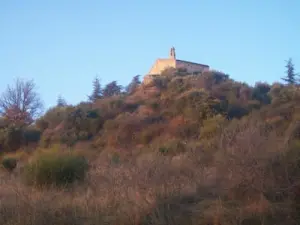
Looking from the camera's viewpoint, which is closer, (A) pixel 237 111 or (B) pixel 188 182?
(B) pixel 188 182

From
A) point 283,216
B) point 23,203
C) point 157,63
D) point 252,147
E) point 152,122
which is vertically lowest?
point 283,216

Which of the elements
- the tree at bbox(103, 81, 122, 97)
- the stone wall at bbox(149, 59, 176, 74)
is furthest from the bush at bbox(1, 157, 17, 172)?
the stone wall at bbox(149, 59, 176, 74)

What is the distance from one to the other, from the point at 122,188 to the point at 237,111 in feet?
72.2

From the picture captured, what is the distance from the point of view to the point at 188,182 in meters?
9.59

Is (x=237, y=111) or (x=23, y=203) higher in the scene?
(x=237, y=111)

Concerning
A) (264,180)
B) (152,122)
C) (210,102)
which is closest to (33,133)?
(152,122)

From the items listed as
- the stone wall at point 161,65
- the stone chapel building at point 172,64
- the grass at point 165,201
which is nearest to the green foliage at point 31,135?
the stone wall at point 161,65

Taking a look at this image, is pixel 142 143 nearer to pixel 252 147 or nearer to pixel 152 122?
pixel 152 122

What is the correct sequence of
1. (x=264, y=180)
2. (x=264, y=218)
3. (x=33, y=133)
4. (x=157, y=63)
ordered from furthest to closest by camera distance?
1. (x=157, y=63)
2. (x=33, y=133)
3. (x=264, y=180)
4. (x=264, y=218)

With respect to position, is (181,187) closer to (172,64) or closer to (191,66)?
(172,64)

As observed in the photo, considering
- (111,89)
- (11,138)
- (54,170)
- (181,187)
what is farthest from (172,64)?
(181,187)

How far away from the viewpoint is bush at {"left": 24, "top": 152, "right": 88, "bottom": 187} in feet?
39.0

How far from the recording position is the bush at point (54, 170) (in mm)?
11898

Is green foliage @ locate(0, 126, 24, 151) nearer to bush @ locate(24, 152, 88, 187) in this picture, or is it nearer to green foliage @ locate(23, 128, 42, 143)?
green foliage @ locate(23, 128, 42, 143)
